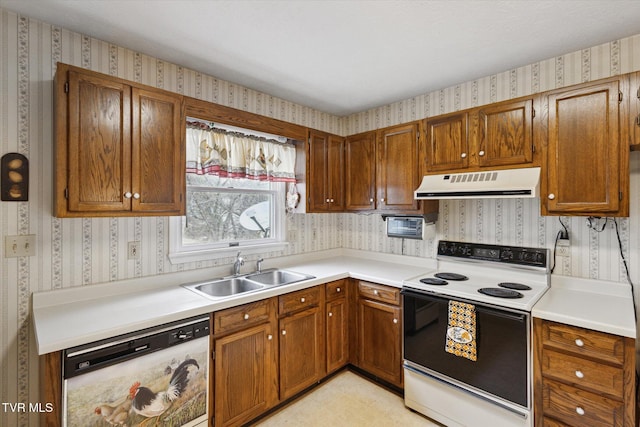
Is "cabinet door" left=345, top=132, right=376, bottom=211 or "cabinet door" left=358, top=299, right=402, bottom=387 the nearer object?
"cabinet door" left=358, top=299, right=402, bottom=387

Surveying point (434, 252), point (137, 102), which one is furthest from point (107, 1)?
point (434, 252)

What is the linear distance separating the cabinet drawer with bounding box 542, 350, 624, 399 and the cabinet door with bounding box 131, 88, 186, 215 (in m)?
2.42

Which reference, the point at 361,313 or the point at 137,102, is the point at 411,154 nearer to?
the point at 361,313

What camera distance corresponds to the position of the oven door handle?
178cm

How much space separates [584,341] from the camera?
1610 millimetres

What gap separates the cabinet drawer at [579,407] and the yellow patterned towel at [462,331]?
40 centimetres

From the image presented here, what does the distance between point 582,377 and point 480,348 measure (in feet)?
1.63

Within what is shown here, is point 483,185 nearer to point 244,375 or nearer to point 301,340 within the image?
point 301,340

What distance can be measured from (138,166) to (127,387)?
3.99 feet

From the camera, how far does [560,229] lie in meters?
2.17

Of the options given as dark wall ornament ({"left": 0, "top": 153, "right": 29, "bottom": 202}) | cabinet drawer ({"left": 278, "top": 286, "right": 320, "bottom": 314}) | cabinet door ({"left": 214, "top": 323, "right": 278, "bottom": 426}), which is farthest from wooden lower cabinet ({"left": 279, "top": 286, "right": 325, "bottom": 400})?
dark wall ornament ({"left": 0, "top": 153, "right": 29, "bottom": 202})

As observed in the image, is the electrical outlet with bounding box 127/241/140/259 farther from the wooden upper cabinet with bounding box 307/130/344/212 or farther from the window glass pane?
the wooden upper cabinet with bounding box 307/130/344/212

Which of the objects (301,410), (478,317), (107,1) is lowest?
(301,410)

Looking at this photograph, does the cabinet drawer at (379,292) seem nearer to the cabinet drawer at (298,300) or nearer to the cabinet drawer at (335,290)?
the cabinet drawer at (335,290)
